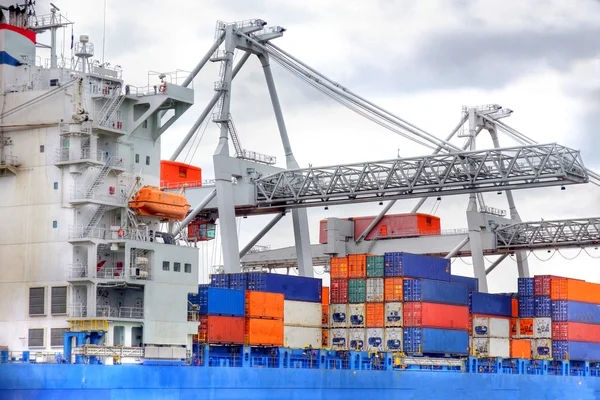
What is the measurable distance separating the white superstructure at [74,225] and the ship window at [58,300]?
1.3 inches

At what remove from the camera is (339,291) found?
4934cm

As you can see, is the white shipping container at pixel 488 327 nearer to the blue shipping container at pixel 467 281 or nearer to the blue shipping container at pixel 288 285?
the blue shipping container at pixel 467 281

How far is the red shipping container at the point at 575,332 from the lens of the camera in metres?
56.1

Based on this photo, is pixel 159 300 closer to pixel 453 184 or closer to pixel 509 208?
pixel 453 184

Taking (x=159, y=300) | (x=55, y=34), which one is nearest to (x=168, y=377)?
(x=159, y=300)

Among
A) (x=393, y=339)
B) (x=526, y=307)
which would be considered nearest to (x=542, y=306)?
(x=526, y=307)

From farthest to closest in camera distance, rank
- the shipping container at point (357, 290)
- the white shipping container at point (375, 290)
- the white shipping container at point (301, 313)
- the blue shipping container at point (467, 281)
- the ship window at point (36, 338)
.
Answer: the blue shipping container at point (467, 281), the shipping container at point (357, 290), the white shipping container at point (375, 290), the white shipping container at point (301, 313), the ship window at point (36, 338)

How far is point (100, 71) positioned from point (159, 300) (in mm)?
8421

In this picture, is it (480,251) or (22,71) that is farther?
(480,251)

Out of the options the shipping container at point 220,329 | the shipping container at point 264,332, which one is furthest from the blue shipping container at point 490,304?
the shipping container at point 220,329

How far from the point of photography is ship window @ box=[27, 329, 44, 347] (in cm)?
3672

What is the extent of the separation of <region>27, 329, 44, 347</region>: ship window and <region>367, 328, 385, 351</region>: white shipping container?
54.4 ft

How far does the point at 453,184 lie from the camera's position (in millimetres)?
49844

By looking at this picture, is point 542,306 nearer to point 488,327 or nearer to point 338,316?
point 488,327
